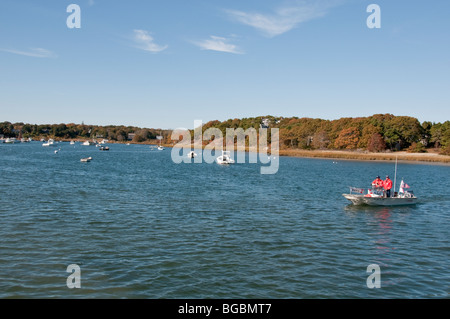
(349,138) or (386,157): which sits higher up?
(349,138)

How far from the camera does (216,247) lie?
20.4m

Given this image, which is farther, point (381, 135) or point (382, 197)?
point (381, 135)

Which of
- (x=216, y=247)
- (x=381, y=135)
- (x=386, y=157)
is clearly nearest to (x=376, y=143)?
(x=381, y=135)

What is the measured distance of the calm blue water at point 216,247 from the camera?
49.2 feet

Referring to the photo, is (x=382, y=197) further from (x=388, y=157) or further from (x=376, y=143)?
(x=376, y=143)

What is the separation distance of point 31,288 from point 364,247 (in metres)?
17.9

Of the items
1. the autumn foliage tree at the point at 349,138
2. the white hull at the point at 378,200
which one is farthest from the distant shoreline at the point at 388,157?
the white hull at the point at 378,200

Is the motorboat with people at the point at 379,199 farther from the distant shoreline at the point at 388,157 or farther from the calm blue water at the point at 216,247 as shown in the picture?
the distant shoreline at the point at 388,157

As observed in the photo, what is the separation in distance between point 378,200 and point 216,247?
71.1 ft

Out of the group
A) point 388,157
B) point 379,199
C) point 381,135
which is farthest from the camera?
point 381,135

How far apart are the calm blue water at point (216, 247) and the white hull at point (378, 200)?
0.92m

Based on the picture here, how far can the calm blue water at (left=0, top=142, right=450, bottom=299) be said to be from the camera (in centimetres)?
1499

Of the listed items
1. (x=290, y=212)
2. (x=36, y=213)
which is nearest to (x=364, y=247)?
(x=290, y=212)
